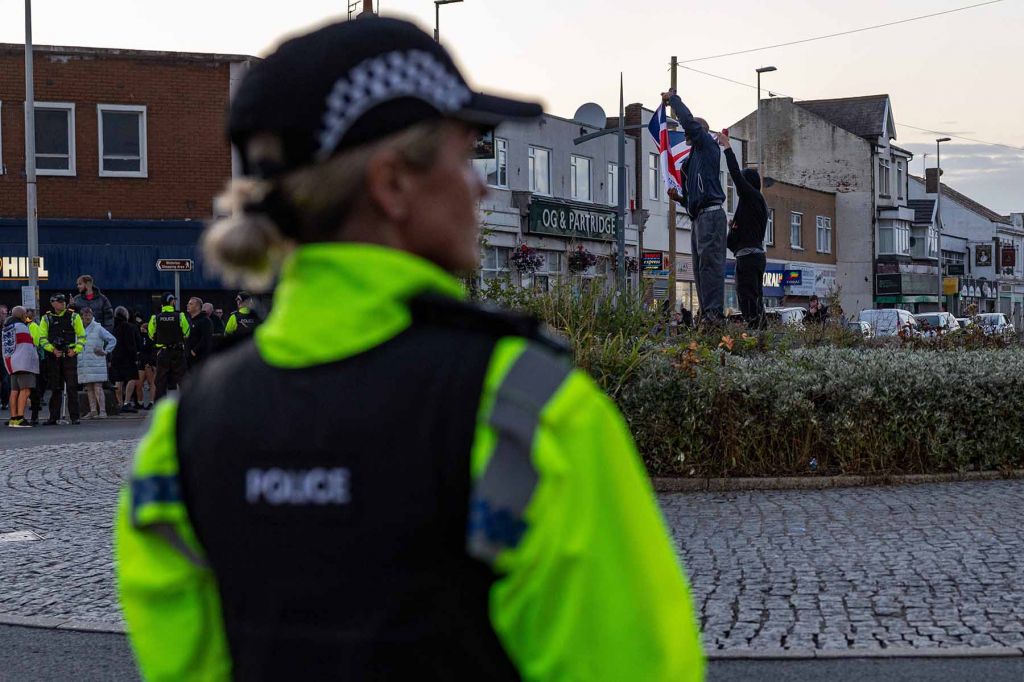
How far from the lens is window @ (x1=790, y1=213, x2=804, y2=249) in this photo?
61062 mm

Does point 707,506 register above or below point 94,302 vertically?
below

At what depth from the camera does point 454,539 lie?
1.46 metres

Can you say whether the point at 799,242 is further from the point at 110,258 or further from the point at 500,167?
the point at 110,258

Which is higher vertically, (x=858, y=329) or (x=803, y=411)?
(x=858, y=329)

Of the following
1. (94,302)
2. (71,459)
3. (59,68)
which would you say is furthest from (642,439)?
(59,68)

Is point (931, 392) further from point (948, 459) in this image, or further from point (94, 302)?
point (94, 302)

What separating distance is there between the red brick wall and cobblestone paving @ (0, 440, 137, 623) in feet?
56.2

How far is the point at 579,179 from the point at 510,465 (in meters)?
43.4

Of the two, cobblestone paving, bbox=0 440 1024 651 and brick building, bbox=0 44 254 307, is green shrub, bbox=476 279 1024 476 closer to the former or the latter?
cobblestone paving, bbox=0 440 1024 651

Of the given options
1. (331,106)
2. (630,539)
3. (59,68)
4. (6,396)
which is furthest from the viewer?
(59,68)

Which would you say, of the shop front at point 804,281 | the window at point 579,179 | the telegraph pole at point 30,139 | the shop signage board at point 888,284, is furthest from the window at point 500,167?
the shop signage board at point 888,284

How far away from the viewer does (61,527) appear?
9.35 m

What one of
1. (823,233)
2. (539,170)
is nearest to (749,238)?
(539,170)

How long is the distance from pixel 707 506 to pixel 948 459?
2.49 metres
